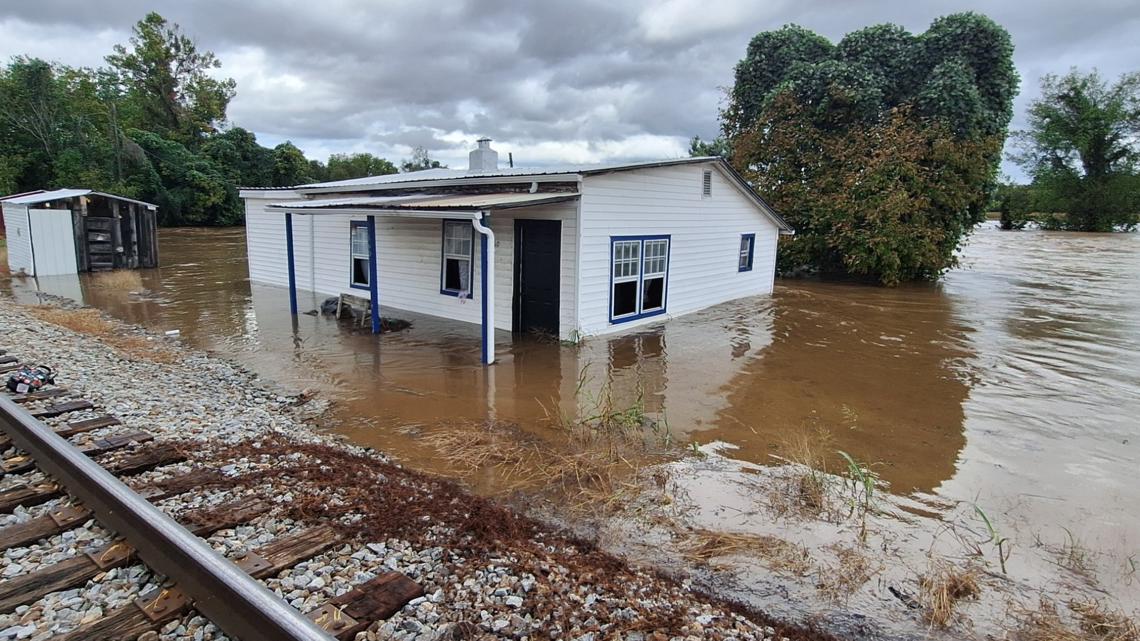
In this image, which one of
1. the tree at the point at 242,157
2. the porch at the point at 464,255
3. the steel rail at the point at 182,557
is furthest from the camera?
the tree at the point at 242,157

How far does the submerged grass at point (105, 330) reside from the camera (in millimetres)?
8922

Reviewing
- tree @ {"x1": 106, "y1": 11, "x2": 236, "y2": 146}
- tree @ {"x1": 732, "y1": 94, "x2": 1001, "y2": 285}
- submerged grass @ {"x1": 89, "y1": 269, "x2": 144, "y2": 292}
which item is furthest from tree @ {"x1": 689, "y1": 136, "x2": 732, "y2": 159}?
tree @ {"x1": 106, "y1": 11, "x2": 236, "y2": 146}

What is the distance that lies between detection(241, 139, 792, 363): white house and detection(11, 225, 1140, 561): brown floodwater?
642mm

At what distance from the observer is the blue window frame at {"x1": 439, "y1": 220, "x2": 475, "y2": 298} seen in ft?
38.6

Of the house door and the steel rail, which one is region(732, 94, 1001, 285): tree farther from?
the steel rail

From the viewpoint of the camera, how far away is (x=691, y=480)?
17.5ft

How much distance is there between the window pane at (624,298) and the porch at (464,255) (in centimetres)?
124

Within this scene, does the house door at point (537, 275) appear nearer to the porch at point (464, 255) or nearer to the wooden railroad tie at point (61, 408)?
the porch at point (464, 255)

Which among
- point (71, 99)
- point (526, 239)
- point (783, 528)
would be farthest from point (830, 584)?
point (71, 99)

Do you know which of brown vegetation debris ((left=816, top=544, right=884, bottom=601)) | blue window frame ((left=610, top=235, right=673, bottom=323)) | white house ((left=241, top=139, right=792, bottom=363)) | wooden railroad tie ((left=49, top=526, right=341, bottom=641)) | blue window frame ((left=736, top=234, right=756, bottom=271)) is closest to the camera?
wooden railroad tie ((left=49, top=526, right=341, bottom=641))

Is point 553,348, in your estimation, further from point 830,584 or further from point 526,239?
point 830,584

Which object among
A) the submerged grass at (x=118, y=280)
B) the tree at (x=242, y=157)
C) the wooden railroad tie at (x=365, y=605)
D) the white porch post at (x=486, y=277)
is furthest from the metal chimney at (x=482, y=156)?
the tree at (x=242, y=157)

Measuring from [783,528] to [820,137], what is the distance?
64.4ft

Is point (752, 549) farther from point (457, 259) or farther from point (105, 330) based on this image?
point (105, 330)
